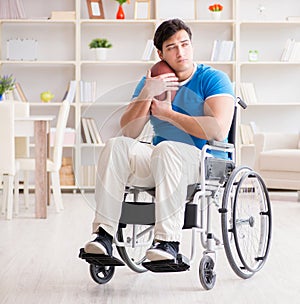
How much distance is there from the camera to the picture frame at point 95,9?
7148mm

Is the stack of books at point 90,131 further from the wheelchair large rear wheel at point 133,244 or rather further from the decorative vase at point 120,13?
the decorative vase at point 120,13

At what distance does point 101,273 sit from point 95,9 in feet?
15.2

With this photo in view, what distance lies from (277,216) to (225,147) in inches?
94.4

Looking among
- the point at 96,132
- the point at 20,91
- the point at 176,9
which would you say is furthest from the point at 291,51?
the point at 96,132

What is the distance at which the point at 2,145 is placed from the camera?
4.86 meters

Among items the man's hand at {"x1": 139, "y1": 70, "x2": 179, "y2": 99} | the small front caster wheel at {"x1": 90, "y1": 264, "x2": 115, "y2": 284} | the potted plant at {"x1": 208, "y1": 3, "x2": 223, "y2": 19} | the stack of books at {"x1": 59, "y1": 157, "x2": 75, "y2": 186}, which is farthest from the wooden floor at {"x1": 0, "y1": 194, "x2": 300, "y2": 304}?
the potted plant at {"x1": 208, "y1": 3, "x2": 223, "y2": 19}

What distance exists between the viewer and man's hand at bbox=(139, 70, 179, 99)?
276 cm

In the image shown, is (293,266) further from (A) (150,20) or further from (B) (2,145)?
(A) (150,20)

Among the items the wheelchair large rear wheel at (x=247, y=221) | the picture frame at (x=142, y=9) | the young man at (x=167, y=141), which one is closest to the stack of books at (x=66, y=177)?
the picture frame at (x=142, y=9)

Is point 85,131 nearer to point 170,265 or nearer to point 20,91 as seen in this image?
point 170,265

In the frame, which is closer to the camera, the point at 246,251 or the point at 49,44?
the point at 246,251

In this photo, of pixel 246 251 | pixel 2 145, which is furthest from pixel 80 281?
pixel 2 145

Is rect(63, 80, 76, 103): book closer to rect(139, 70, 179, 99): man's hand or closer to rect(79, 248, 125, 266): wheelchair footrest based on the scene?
rect(139, 70, 179, 99): man's hand

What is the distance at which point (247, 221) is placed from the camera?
9.50 feet
